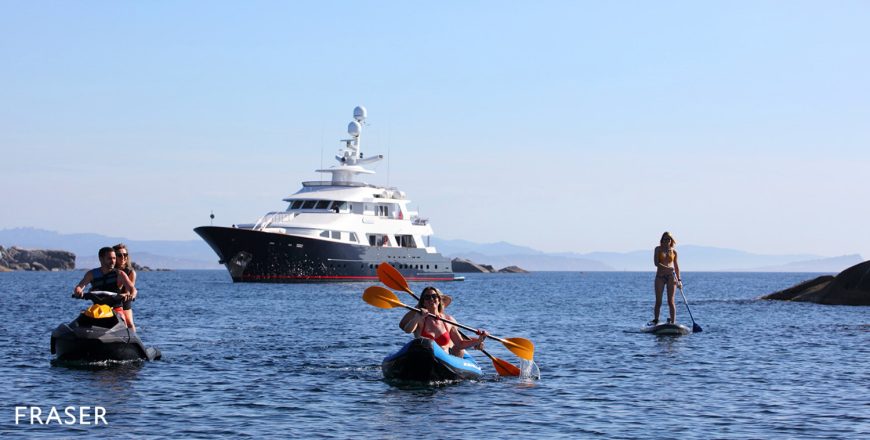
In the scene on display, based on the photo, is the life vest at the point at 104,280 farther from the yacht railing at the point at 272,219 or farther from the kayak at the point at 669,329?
the yacht railing at the point at 272,219

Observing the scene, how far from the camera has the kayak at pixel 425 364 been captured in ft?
55.7

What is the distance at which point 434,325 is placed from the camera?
57.1 ft

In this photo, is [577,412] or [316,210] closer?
[577,412]

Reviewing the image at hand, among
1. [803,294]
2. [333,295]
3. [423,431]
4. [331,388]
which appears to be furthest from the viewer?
[333,295]

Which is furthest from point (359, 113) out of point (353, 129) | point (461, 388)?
point (461, 388)

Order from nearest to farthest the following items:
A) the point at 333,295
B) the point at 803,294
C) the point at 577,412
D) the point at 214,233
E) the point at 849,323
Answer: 1. the point at 577,412
2. the point at 849,323
3. the point at 803,294
4. the point at 333,295
5. the point at 214,233

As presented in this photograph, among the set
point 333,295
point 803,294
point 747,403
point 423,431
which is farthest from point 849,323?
point 333,295

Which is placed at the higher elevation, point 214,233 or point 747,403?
point 214,233

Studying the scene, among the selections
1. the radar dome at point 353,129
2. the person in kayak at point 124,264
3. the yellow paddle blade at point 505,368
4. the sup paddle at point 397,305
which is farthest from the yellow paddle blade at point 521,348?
the radar dome at point 353,129

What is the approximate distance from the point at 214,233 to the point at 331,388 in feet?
171

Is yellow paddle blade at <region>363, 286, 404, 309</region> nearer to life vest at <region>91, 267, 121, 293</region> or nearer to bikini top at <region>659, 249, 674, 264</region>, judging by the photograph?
life vest at <region>91, 267, 121, 293</region>

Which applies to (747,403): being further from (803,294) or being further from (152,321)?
(803,294)

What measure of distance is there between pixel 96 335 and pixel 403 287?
5.56 m

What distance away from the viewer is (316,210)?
227 feet
